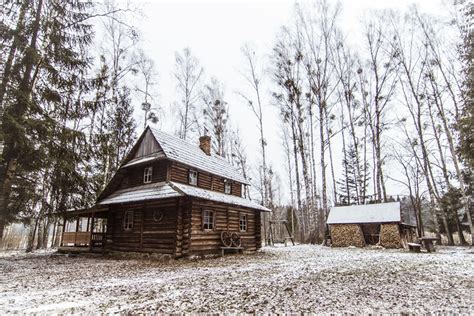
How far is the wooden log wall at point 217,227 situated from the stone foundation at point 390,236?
1019 cm

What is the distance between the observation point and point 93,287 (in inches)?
274

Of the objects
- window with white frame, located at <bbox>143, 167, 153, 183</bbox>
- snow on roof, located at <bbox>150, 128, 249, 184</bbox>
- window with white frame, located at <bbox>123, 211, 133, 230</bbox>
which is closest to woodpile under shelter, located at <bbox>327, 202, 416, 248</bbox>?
snow on roof, located at <bbox>150, 128, 249, 184</bbox>

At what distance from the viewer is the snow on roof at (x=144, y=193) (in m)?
13.2

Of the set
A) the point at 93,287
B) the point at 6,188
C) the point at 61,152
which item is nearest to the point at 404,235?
the point at 93,287

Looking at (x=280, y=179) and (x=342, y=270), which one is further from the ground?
(x=280, y=179)

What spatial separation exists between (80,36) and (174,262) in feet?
36.0

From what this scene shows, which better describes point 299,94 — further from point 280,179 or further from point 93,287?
point 280,179

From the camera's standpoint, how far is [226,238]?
1591 cm

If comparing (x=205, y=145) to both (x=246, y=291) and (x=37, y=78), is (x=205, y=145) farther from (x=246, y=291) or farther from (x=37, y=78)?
(x=246, y=291)

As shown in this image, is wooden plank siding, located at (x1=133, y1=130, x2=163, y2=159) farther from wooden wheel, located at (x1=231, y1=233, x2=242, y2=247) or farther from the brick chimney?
wooden wheel, located at (x1=231, y1=233, x2=242, y2=247)

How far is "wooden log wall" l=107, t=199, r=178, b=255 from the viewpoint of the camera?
13539mm

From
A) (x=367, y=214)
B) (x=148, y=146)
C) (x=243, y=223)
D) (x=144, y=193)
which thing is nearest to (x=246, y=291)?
(x=144, y=193)

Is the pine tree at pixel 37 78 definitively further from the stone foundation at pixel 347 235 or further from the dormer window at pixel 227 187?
the stone foundation at pixel 347 235

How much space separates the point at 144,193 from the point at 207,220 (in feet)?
12.5
